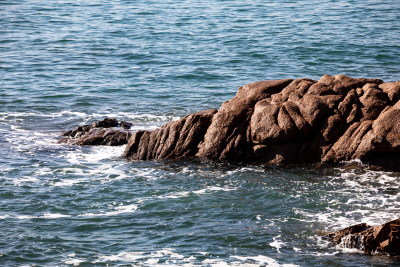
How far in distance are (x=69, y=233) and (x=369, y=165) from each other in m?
10.9

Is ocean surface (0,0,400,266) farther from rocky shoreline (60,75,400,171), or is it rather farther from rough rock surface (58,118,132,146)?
rough rock surface (58,118,132,146)

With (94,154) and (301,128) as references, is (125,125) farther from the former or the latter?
(301,128)

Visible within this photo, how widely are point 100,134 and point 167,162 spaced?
4.59 m

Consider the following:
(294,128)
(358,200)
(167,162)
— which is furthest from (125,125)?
(358,200)

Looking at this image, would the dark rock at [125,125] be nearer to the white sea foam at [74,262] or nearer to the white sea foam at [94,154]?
the white sea foam at [94,154]

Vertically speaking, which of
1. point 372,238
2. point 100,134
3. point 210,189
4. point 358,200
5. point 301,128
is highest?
point 301,128

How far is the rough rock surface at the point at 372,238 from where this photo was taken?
56.0 feet

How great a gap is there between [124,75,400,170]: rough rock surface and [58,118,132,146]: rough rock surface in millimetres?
2463

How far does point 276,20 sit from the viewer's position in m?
56.3

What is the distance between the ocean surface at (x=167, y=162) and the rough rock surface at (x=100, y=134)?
75cm

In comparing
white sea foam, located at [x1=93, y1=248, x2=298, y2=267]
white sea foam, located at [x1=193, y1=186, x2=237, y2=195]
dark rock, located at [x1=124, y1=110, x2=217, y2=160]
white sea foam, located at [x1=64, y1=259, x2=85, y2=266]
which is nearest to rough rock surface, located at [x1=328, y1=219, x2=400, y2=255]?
white sea foam, located at [x1=93, y1=248, x2=298, y2=267]

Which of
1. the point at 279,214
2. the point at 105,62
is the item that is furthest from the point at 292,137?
the point at 105,62

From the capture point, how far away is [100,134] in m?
28.6

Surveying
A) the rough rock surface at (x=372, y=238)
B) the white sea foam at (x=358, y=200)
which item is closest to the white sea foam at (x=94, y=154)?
the white sea foam at (x=358, y=200)
